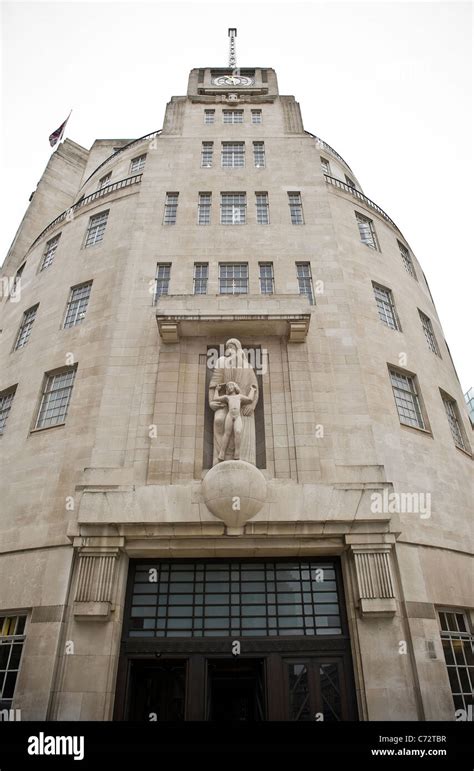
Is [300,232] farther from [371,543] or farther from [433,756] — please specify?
[433,756]

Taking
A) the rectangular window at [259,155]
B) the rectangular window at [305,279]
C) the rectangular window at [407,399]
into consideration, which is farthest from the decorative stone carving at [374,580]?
the rectangular window at [259,155]

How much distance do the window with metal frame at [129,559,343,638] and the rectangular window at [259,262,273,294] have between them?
431 inches

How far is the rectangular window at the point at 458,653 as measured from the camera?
12.9 metres

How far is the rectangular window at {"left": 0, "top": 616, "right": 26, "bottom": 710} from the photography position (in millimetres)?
12820

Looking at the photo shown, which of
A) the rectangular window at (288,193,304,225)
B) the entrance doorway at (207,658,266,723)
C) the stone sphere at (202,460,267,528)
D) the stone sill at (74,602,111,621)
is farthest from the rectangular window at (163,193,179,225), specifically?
the entrance doorway at (207,658,266,723)

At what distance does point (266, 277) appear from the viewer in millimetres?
20203

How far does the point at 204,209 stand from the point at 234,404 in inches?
490

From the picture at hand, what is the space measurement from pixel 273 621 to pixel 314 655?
138 cm

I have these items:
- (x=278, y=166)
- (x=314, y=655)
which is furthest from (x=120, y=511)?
(x=278, y=166)

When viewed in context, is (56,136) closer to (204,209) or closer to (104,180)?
(104,180)

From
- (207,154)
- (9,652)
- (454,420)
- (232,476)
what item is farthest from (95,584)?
(207,154)

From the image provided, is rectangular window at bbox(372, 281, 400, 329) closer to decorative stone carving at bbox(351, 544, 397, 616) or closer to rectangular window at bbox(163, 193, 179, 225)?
rectangular window at bbox(163, 193, 179, 225)

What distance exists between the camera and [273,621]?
13.5m

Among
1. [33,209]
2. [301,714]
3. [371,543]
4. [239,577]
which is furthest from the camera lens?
[33,209]
